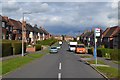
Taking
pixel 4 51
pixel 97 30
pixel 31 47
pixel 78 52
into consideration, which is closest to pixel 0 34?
pixel 31 47

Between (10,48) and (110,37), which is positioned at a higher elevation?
(110,37)

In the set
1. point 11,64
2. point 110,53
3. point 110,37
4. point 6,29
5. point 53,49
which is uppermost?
point 6,29

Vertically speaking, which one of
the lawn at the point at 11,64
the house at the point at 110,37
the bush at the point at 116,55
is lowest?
the lawn at the point at 11,64

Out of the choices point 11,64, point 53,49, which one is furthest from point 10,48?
point 11,64

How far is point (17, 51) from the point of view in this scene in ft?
170

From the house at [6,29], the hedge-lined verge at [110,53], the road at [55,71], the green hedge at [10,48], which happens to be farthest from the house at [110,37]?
the road at [55,71]

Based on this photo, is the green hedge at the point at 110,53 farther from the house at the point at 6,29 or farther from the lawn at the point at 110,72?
the house at the point at 6,29

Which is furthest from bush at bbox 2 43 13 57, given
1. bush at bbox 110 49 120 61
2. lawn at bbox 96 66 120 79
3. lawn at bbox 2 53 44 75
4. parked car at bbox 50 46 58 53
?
lawn at bbox 96 66 120 79

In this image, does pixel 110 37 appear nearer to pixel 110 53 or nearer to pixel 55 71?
pixel 110 53

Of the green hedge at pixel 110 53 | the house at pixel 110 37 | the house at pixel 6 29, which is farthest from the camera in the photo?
the house at pixel 110 37

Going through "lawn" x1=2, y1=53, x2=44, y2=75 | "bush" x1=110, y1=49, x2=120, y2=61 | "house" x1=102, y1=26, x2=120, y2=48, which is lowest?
"lawn" x1=2, y1=53, x2=44, y2=75

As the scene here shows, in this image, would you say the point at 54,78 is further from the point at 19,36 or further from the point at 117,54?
the point at 19,36

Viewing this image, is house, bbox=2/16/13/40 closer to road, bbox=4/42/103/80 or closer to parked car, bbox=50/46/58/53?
parked car, bbox=50/46/58/53

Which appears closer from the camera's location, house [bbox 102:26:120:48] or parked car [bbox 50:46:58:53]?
parked car [bbox 50:46:58:53]
